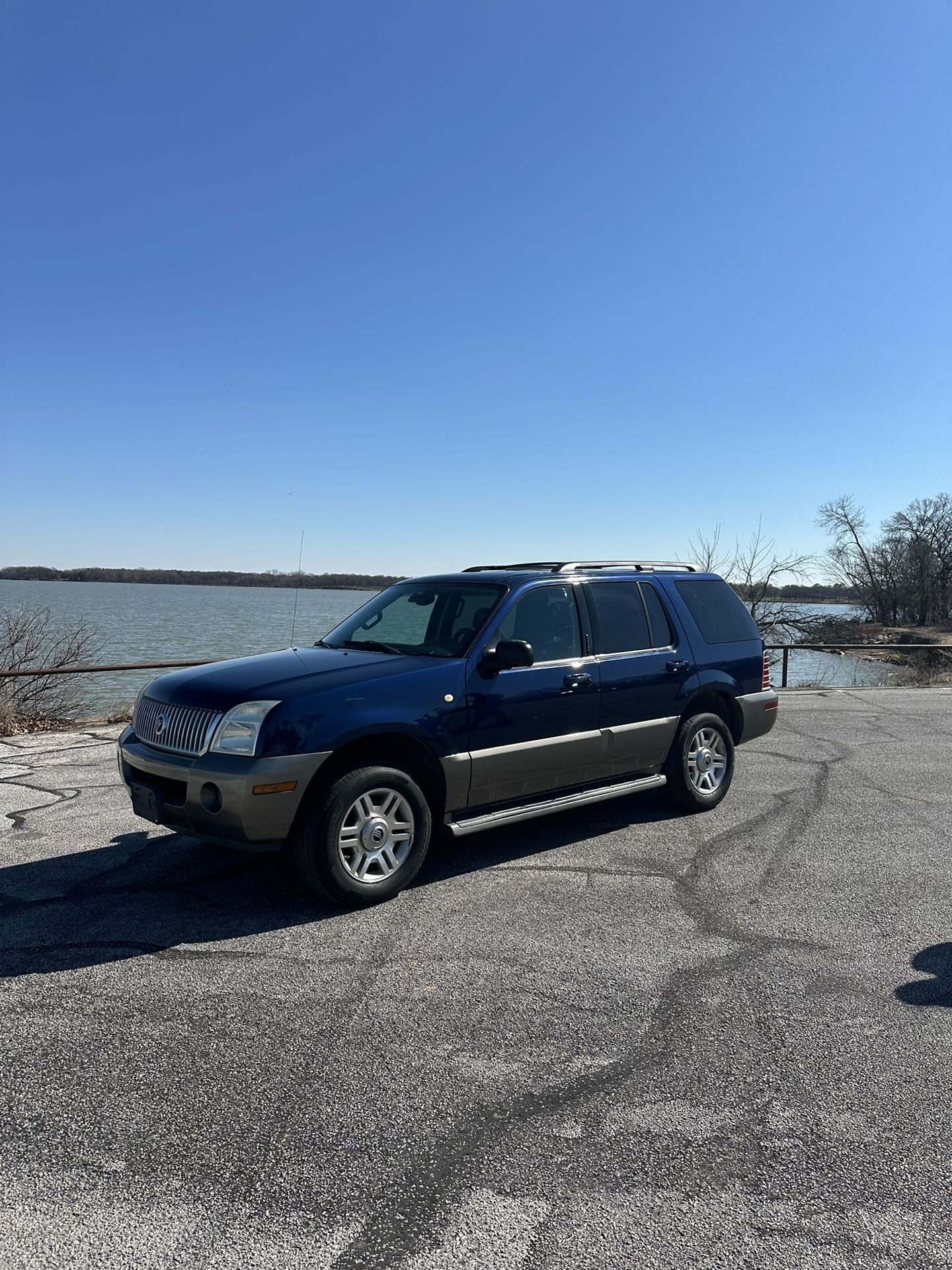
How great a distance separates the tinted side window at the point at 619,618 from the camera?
623 cm

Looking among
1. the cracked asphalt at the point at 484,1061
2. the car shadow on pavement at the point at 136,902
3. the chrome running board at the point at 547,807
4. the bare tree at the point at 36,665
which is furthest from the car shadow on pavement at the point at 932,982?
the bare tree at the point at 36,665

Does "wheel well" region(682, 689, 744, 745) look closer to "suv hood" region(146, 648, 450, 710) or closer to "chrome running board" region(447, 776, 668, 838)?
"chrome running board" region(447, 776, 668, 838)

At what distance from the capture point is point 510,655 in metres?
5.22

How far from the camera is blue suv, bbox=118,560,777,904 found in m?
4.57

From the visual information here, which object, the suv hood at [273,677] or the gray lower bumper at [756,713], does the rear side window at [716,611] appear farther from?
the suv hood at [273,677]

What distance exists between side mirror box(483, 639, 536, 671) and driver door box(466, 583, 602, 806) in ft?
0.27

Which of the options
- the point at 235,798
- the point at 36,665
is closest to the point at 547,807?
the point at 235,798

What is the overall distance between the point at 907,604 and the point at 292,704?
216 ft

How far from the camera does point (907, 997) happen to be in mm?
3748

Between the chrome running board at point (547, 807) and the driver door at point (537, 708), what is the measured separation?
8 centimetres

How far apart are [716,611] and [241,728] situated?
14.2 feet

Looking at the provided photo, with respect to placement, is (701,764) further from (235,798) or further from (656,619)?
Result: (235,798)

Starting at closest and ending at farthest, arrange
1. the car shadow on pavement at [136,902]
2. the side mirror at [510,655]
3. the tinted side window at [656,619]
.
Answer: the car shadow on pavement at [136,902] → the side mirror at [510,655] → the tinted side window at [656,619]

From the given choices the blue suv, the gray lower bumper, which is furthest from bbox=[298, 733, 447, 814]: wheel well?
the gray lower bumper
